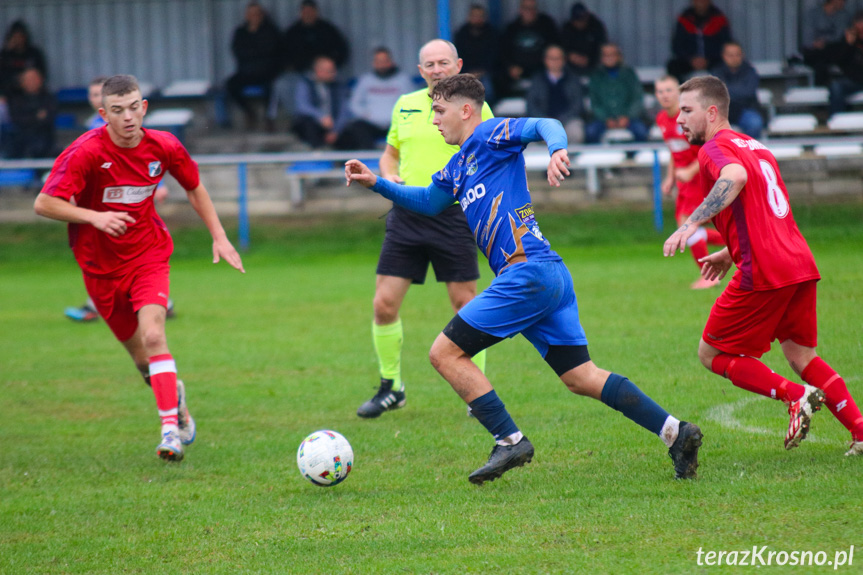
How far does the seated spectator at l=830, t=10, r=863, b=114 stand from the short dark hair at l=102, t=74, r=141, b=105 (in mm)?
14095

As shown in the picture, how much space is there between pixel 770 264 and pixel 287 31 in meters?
Answer: 15.8

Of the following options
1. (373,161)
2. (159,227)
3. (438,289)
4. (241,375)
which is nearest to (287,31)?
(373,161)

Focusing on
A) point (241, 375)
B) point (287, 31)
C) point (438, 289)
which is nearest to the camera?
point (241, 375)

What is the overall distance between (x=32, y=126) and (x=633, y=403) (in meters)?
16.1

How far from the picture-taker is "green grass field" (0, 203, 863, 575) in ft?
12.3

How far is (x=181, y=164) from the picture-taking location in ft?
19.2

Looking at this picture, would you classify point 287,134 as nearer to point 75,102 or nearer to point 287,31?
point 287,31

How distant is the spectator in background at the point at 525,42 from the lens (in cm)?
1777

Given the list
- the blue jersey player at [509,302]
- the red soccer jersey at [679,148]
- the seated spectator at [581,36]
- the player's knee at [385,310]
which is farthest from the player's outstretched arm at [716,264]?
the seated spectator at [581,36]

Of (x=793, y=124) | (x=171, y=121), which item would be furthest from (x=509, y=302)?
(x=171, y=121)

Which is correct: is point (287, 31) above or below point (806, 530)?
above

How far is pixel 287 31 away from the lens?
61.9 ft

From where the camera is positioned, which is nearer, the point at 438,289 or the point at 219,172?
the point at 438,289

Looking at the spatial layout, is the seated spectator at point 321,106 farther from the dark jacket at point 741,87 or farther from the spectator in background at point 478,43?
the dark jacket at point 741,87
